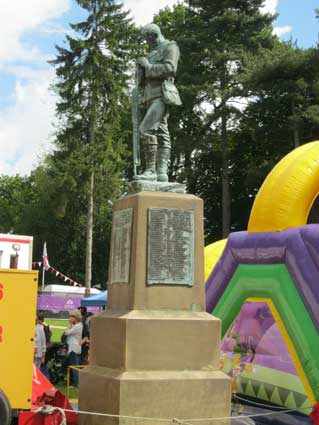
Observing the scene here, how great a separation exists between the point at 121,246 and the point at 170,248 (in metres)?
0.63

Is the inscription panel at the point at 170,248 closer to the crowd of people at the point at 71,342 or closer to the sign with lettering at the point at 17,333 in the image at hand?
the sign with lettering at the point at 17,333

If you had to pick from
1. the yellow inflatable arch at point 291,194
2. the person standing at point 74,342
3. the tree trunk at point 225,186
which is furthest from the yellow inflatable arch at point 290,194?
the tree trunk at point 225,186

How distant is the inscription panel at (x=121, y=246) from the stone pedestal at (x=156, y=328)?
0.01 m

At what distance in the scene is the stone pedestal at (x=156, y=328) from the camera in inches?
306

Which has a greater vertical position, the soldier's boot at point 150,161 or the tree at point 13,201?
the tree at point 13,201

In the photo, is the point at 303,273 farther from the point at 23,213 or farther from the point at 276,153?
the point at 23,213

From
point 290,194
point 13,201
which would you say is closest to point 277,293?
point 290,194

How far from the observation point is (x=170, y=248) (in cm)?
840

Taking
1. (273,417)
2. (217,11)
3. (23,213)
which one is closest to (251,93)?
(217,11)

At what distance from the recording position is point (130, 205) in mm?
8547

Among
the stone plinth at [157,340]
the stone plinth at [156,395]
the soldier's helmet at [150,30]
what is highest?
the soldier's helmet at [150,30]

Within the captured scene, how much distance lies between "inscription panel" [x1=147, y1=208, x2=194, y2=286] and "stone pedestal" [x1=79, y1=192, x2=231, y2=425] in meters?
0.01

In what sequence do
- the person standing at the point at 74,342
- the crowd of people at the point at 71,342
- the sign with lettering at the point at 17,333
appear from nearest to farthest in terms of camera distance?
the sign with lettering at the point at 17,333 → the crowd of people at the point at 71,342 → the person standing at the point at 74,342

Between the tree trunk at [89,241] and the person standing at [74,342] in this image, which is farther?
the tree trunk at [89,241]
